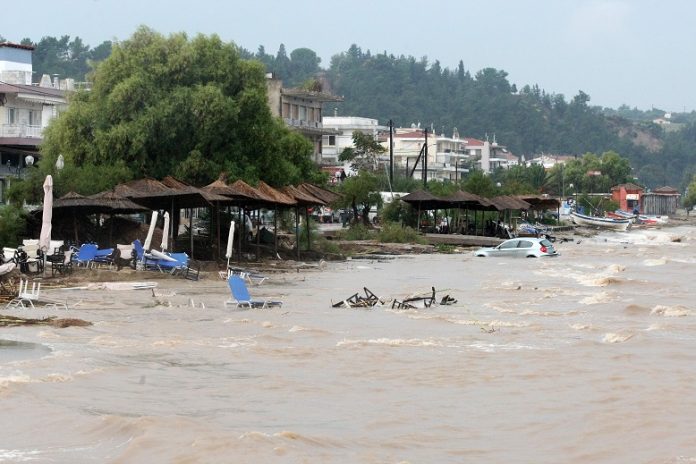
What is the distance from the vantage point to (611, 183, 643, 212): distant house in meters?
146

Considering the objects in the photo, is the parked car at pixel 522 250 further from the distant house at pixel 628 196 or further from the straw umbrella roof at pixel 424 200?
the distant house at pixel 628 196

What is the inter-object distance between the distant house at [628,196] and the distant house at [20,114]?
309ft

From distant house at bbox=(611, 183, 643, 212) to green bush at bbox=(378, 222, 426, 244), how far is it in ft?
306

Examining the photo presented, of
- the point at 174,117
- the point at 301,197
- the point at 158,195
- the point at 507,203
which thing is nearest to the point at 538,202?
the point at 507,203

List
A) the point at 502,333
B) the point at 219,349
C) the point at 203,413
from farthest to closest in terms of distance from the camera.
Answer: the point at 502,333
the point at 219,349
the point at 203,413

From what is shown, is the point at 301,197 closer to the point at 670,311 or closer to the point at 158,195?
the point at 158,195

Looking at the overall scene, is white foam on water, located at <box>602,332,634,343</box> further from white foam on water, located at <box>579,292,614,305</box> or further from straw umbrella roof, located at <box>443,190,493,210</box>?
straw umbrella roof, located at <box>443,190,493,210</box>

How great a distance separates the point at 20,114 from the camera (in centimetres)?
5962

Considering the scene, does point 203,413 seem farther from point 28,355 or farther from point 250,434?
point 28,355

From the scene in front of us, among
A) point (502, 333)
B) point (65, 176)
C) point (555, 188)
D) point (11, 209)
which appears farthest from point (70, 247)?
point (555, 188)

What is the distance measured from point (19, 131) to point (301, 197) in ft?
70.7

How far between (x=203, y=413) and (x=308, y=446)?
1.77m

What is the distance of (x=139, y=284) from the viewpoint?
1040 inches

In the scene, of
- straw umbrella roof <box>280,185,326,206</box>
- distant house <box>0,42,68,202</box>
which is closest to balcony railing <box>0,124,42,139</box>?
distant house <box>0,42,68,202</box>
